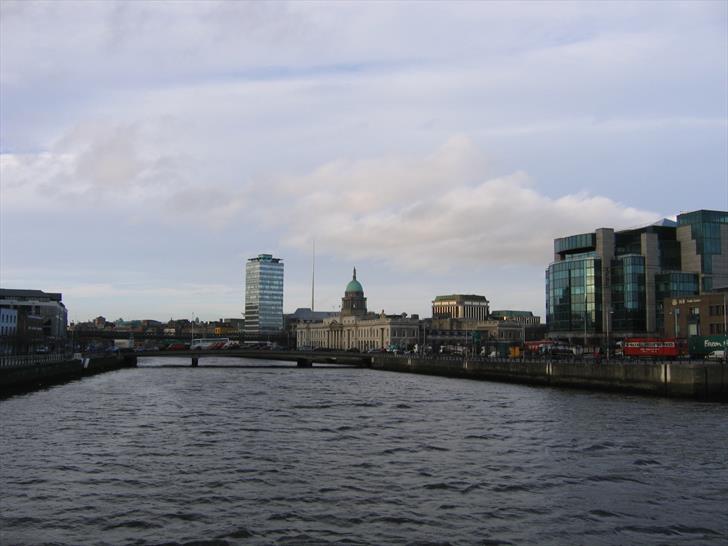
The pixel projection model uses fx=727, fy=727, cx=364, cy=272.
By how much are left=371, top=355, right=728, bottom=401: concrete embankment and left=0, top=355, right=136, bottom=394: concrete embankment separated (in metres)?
63.0

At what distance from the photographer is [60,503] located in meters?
27.7

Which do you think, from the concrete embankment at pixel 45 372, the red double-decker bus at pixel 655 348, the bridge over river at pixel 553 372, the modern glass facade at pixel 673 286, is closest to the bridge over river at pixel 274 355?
the bridge over river at pixel 553 372

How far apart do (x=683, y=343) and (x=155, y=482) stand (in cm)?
8997

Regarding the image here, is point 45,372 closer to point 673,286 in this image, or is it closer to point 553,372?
point 553,372

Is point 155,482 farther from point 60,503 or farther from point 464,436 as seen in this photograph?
point 464,436

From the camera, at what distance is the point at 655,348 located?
94250mm

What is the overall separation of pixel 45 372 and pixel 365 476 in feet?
265

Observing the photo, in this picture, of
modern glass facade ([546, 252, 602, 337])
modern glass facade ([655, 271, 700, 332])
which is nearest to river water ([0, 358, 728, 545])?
modern glass facade ([655, 271, 700, 332])

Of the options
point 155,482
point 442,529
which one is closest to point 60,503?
point 155,482

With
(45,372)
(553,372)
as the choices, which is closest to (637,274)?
(553,372)

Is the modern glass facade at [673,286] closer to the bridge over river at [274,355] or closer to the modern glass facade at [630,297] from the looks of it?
the modern glass facade at [630,297]

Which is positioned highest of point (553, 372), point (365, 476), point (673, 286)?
point (673, 286)

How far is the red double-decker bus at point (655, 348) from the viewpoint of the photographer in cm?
9225

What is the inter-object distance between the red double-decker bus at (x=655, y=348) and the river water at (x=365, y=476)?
33450 millimetres
